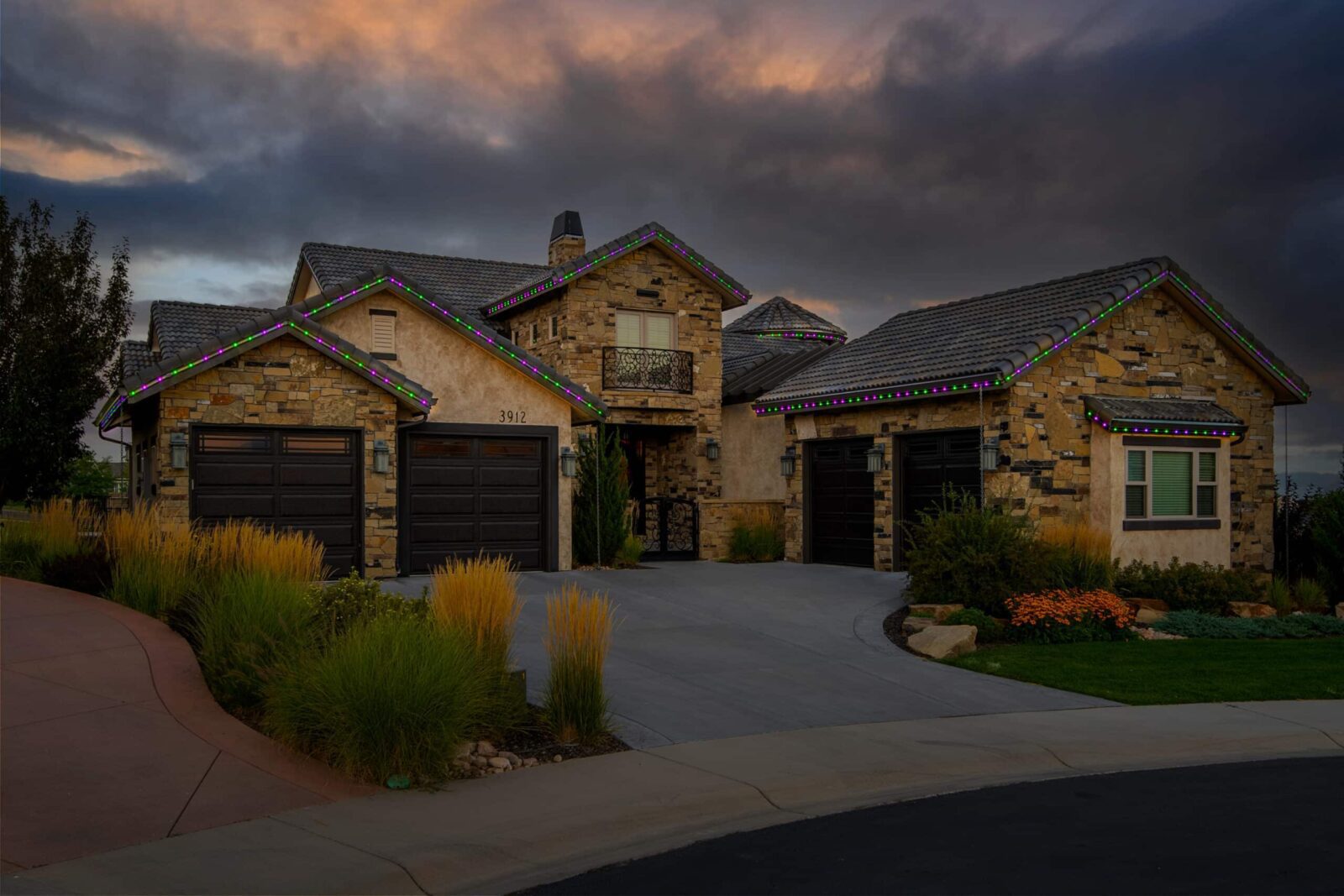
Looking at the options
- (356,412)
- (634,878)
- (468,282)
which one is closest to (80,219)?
(468,282)

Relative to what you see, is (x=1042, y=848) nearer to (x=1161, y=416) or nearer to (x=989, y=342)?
(x=989, y=342)

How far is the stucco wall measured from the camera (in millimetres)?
20453

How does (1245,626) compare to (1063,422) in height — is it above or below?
below

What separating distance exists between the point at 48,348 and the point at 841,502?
67.7 feet

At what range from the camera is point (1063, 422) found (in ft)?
63.3

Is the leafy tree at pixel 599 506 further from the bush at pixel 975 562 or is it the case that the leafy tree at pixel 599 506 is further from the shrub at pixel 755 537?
the bush at pixel 975 562

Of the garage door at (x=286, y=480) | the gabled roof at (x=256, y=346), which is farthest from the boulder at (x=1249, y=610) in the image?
the garage door at (x=286, y=480)

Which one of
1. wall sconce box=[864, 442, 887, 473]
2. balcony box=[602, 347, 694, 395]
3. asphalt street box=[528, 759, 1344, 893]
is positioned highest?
balcony box=[602, 347, 694, 395]

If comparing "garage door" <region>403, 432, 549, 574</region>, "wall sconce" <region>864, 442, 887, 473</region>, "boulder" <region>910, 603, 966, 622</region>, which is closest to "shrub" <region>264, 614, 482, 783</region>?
"boulder" <region>910, 603, 966, 622</region>

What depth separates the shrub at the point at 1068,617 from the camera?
48.2 feet

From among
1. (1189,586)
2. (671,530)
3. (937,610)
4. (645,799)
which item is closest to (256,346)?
(937,610)

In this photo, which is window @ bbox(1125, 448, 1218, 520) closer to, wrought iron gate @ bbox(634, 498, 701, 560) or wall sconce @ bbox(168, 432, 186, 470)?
wrought iron gate @ bbox(634, 498, 701, 560)

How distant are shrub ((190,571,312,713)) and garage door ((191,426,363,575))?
7.05 meters

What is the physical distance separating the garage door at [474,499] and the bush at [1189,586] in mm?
9934
